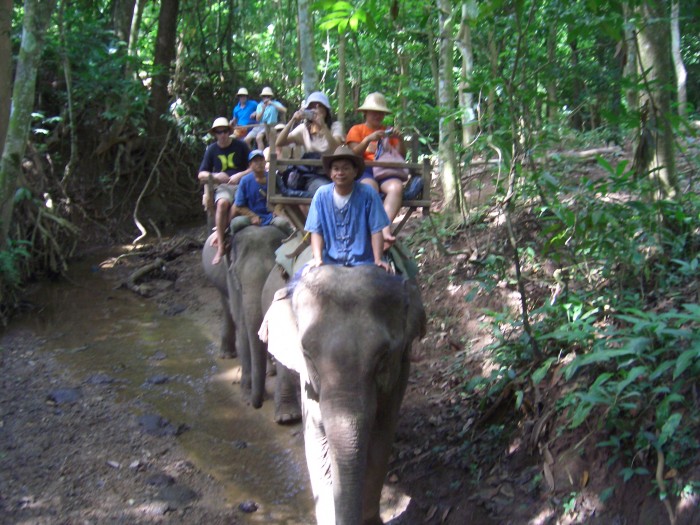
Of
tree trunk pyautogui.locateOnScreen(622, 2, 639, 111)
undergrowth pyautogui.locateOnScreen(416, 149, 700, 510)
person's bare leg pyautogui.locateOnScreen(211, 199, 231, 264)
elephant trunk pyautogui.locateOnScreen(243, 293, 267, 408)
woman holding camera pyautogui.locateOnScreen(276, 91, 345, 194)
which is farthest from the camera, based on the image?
person's bare leg pyautogui.locateOnScreen(211, 199, 231, 264)

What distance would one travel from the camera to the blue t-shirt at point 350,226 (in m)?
5.12

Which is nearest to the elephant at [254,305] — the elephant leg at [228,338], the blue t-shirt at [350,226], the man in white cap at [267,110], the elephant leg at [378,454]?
the elephant leg at [228,338]

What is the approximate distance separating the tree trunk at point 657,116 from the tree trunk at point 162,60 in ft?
37.0

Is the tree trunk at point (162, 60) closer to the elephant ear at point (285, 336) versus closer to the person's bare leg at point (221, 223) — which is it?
the person's bare leg at point (221, 223)

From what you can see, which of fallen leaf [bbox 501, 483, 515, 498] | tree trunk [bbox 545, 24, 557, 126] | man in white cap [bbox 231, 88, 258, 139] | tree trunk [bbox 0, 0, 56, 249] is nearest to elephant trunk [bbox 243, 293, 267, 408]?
fallen leaf [bbox 501, 483, 515, 498]

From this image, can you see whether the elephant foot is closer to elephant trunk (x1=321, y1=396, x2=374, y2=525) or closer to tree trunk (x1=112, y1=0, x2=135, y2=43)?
elephant trunk (x1=321, y1=396, x2=374, y2=525)

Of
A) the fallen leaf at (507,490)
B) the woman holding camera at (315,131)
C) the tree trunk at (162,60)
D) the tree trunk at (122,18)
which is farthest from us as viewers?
the tree trunk at (162,60)

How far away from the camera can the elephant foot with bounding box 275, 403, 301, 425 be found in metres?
6.68

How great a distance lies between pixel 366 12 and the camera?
4.25 m

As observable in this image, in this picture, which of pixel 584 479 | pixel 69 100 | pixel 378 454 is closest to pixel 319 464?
pixel 378 454

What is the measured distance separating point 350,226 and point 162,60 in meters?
12.0

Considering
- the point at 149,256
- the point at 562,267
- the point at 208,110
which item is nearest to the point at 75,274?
the point at 149,256

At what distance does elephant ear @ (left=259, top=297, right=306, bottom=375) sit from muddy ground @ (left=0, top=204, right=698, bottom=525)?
1298 mm

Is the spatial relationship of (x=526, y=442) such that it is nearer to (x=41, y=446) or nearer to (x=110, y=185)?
(x=41, y=446)
